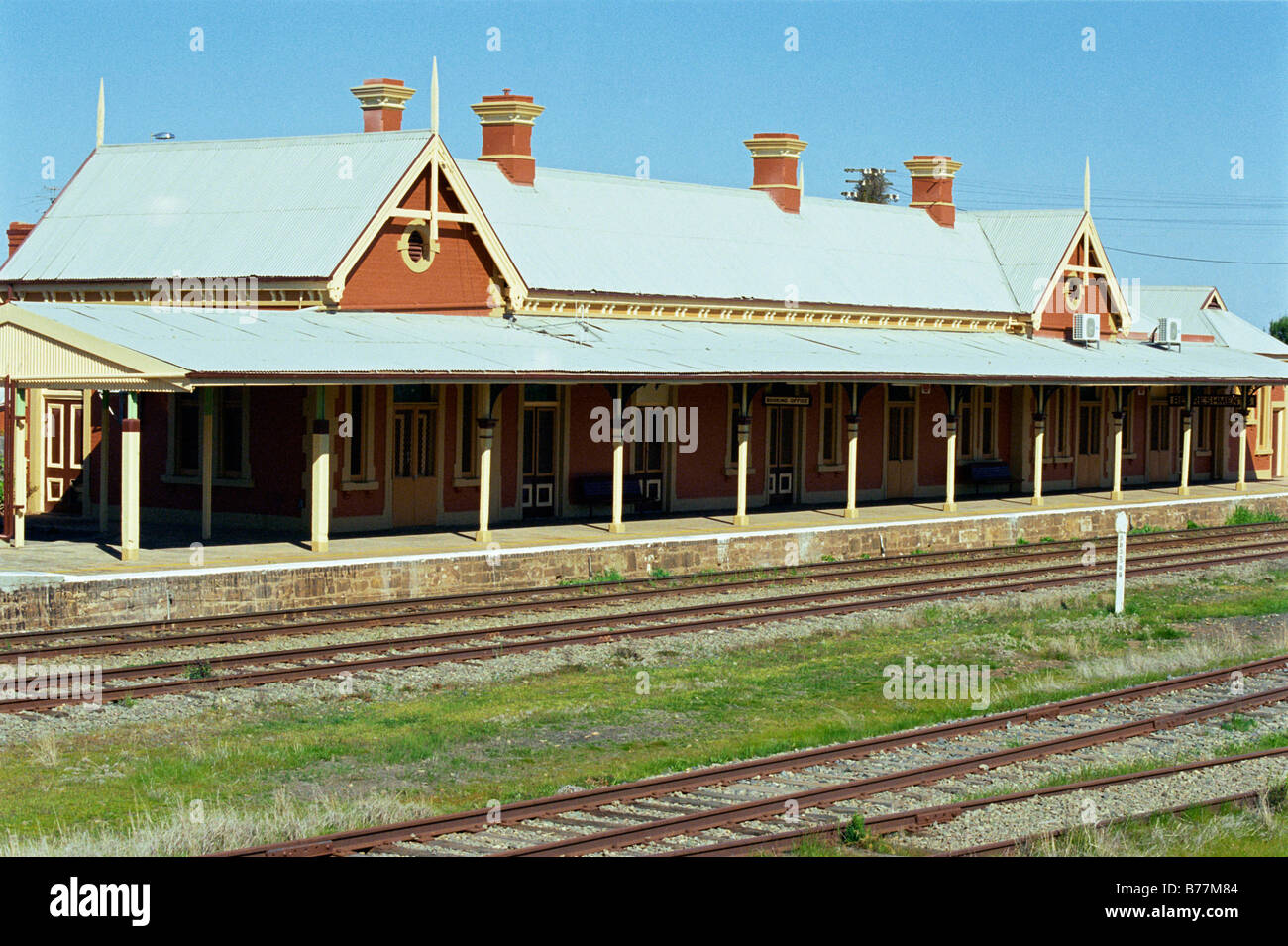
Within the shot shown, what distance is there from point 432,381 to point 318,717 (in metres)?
8.28

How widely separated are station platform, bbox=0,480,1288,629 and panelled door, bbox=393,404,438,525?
48.5 inches

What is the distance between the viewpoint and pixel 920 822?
36.1 ft

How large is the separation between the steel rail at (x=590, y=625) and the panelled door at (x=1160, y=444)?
51.9 feet

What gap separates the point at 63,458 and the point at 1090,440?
2461cm

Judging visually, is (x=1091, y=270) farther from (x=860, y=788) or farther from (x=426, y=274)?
(x=860, y=788)

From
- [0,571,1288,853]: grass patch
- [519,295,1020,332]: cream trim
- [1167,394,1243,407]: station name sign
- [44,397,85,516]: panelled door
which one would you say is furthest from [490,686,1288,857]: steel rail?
[1167,394,1243,407]: station name sign

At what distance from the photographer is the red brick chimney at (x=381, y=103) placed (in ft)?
99.1

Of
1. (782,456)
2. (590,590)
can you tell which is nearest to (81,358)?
(590,590)

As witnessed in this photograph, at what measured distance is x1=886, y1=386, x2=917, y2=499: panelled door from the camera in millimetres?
35656

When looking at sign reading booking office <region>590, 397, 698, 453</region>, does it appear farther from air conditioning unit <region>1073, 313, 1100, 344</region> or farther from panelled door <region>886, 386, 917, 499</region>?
air conditioning unit <region>1073, 313, 1100, 344</region>

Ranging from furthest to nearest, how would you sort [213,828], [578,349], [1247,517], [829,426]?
[1247,517], [829,426], [578,349], [213,828]

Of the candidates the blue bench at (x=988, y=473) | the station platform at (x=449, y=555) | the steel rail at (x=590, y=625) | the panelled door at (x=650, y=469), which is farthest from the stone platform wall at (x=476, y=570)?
the panelled door at (x=650, y=469)

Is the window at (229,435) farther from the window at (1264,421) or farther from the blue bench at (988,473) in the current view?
the window at (1264,421)
